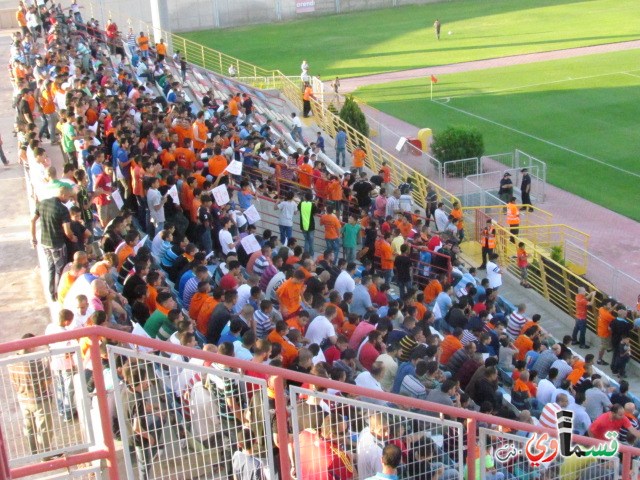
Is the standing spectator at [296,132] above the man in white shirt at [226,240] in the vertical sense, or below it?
below

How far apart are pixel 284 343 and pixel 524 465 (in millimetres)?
3251

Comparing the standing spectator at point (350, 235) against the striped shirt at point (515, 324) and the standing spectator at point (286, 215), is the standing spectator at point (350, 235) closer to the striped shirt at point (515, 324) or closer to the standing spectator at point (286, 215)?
the standing spectator at point (286, 215)

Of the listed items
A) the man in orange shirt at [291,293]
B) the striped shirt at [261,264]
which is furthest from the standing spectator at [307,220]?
the man in orange shirt at [291,293]

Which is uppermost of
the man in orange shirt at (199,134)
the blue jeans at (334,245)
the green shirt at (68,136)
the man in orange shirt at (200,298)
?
the green shirt at (68,136)

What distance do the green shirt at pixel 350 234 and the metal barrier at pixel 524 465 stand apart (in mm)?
9276

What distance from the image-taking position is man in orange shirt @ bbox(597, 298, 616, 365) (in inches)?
611

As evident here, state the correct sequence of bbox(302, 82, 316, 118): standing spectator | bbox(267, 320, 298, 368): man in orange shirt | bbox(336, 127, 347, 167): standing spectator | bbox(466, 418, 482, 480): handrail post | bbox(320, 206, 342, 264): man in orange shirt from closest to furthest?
bbox(466, 418, 482, 480): handrail post
bbox(267, 320, 298, 368): man in orange shirt
bbox(320, 206, 342, 264): man in orange shirt
bbox(336, 127, 347, 167): standing spectator
bbox(302, 82, 316, 118): standing spectator

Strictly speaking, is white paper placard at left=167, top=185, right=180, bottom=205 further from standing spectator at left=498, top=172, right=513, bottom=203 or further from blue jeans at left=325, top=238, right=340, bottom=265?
standing spectator at left=498, top=172, right=513, bottom=203

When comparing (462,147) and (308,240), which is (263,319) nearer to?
(308,240)

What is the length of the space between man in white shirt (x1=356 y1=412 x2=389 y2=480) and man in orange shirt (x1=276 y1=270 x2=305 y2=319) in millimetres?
5280

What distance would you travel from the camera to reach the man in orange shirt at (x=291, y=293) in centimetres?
1166

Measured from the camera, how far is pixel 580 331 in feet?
54.1

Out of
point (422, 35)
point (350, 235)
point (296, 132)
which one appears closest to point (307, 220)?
point (350, 235)

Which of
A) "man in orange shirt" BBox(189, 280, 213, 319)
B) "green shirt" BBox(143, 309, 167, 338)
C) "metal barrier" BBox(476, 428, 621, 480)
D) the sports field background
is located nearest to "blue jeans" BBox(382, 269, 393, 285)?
"man in orange shirt" BBox(189, 280, 213, 319)
